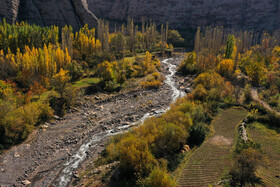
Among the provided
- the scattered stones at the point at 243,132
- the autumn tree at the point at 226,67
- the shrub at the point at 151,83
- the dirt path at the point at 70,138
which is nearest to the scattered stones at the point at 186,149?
the scattered stones at the point at 243,132

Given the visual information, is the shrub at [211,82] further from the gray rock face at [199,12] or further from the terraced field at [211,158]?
the gray rock face at [199,12]

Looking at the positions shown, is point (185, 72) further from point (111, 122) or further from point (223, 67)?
point (111, 122)

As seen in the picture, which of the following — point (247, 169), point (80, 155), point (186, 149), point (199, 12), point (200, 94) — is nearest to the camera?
point (247, 169)

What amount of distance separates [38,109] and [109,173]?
538 inches

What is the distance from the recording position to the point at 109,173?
13609mm

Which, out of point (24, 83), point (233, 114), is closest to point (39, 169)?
point (24, 83)

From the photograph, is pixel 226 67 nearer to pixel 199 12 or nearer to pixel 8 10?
pixel 8 10

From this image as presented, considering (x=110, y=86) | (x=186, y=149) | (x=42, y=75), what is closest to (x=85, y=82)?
(x=110, y=86)

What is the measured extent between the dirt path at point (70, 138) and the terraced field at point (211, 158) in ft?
29.6

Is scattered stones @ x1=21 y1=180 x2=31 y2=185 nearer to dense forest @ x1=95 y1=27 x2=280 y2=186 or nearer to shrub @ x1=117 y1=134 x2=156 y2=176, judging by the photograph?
dense forest @ x1=95 y1=27 x2=280 y2=186

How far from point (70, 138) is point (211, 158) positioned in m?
14.1

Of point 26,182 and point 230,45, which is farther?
point 230,45

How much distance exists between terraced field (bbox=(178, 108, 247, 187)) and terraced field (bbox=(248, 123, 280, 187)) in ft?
6.24

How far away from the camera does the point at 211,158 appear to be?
587 inches
